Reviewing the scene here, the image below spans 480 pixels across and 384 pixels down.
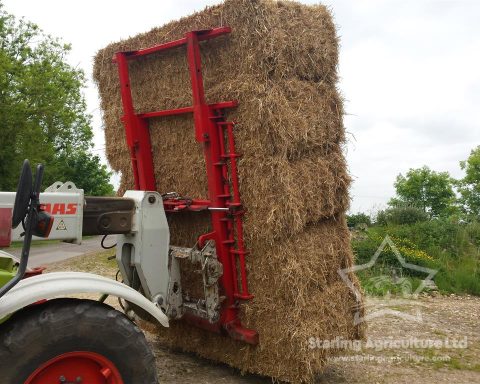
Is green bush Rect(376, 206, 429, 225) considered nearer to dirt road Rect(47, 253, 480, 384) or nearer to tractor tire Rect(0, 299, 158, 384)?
dirt road Rect(47, 253, 480, 384)

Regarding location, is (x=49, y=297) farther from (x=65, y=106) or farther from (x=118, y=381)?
(x=65, y=106)

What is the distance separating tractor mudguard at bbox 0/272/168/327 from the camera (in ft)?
10.3

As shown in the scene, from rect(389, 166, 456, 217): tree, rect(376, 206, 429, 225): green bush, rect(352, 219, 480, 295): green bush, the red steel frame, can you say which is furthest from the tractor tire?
rect(389, 166, 456, 217): tree

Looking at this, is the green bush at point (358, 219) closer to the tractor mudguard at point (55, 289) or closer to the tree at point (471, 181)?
the tractor mudguard at point (55, 289)

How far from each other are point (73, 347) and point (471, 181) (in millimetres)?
44174

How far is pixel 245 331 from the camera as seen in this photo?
4918 millimetres

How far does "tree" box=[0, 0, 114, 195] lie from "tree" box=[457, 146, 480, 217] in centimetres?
2611

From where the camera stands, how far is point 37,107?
86.2 feet

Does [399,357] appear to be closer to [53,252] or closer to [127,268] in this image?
[127,268]

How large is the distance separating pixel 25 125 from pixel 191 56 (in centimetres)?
2162

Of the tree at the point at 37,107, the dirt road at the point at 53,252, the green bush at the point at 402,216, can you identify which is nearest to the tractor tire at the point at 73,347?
the dirt road at the point at 53,252

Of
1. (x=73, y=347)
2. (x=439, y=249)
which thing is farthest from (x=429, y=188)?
(x=73, y=347)

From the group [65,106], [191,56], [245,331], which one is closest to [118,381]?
[245,331]

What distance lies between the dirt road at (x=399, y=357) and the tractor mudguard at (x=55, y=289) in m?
2.03
